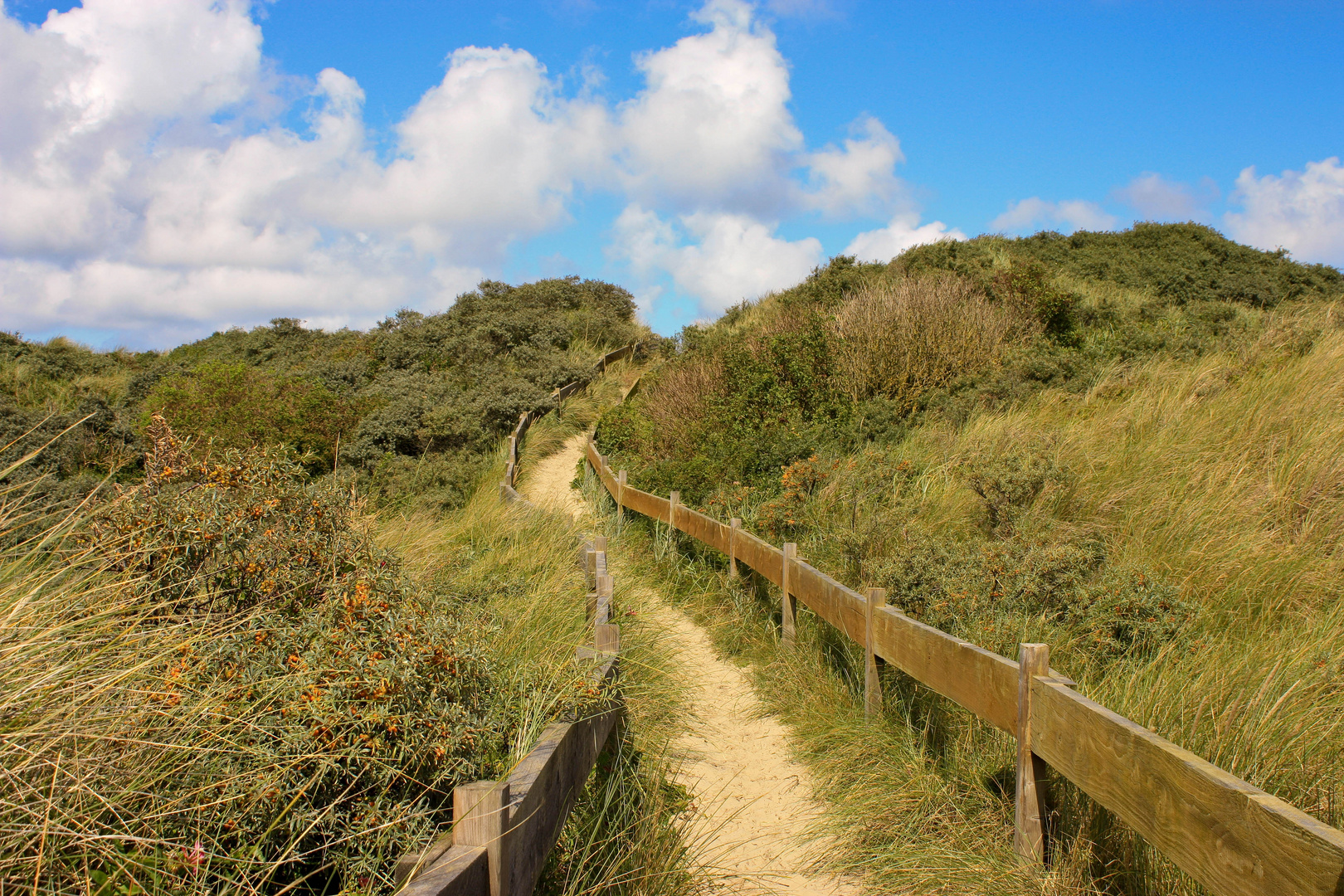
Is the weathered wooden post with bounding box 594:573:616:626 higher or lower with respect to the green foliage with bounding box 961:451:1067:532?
lower

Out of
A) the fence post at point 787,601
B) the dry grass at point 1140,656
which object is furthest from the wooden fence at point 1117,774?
the fence post at point 787,601

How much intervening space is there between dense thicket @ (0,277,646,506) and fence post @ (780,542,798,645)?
10.8 feet

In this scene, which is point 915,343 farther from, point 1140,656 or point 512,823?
point 512,823

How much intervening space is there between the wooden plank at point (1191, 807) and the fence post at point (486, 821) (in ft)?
6.17

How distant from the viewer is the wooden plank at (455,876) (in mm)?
1891

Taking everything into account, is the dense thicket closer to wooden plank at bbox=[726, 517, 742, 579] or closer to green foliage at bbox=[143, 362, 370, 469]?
green foliage at bbox=[143, 362, 370, 469]

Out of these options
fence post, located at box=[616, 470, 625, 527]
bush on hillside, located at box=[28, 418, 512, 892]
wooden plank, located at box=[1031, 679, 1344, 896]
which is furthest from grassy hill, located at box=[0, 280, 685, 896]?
fence post, located at box=[616, 470, 625, 527]

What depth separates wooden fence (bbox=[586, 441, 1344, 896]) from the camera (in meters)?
1.98

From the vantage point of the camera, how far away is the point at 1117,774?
8.62ft

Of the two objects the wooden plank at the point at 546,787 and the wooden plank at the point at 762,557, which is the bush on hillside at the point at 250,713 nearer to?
the wooden plank at the point at 546,787

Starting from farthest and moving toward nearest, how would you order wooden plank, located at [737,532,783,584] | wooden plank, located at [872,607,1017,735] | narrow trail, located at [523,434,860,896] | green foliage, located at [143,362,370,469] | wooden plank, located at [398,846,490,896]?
green foliage, located at [143,362,370,469] < wooden plank, located at [737,532,783,584] < narrow trail, located at [523,434,860,896] < wooden plank, located at [872,607,1017,735] < wooden plank, located at [398,846,490,896]

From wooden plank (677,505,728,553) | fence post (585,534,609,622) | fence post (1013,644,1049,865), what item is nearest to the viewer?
fence post (1013,644,1049,865)

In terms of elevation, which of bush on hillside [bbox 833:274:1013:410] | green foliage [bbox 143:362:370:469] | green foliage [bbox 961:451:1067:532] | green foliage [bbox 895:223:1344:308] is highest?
green foliage [bbox 895:223:1344:308]

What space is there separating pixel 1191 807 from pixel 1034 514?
15.7 feet
